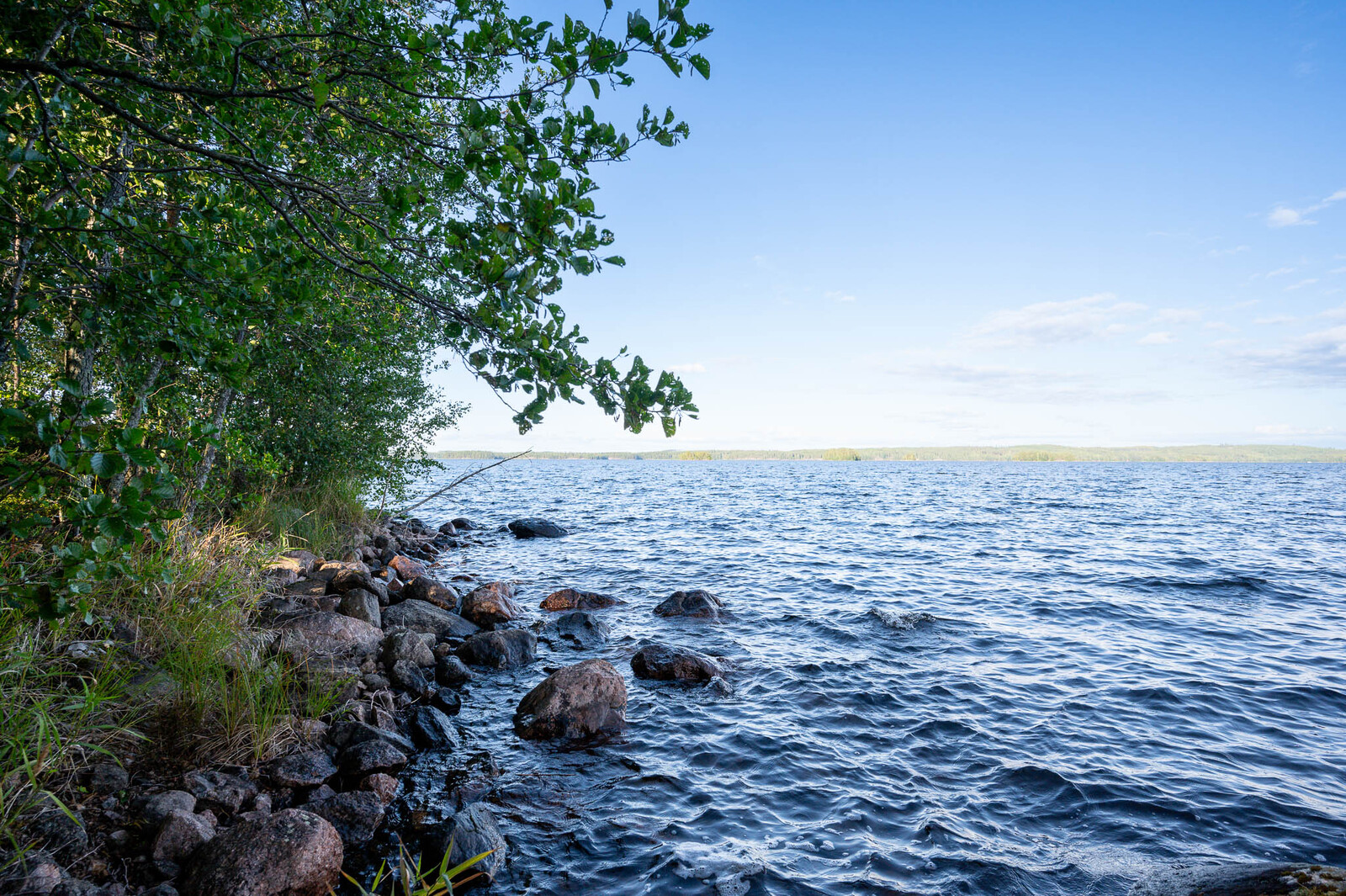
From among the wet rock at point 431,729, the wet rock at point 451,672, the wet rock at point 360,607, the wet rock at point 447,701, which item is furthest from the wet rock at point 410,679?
the wet rock at point 360,607

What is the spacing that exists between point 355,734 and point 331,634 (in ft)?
9.89

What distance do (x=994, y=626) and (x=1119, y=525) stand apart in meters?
24.2

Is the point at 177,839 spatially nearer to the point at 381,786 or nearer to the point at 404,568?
the point at 381,786

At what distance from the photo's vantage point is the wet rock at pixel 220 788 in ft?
18.7

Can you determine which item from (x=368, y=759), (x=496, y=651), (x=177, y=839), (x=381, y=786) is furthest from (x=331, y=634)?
(x=177, y=839)

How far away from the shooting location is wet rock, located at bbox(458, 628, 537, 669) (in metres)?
11.2

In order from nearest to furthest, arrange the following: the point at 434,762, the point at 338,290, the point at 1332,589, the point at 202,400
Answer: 1. the point at 434,762
2. the point at 338,290
3. the point at 202,400
4. the point at 1332,589

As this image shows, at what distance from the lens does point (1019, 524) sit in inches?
1297

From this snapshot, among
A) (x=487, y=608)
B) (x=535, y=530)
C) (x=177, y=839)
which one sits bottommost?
(x=535, y=530)

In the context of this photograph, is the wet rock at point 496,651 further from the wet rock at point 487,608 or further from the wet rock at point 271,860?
the wet rock at point 271,860

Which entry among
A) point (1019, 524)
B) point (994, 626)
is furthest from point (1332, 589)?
point (1019, 524)

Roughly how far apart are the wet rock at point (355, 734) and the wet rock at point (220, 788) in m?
1.11

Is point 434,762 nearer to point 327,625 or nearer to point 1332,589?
point 327,625

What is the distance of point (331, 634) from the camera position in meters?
9.74
